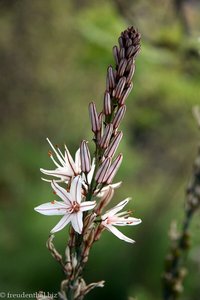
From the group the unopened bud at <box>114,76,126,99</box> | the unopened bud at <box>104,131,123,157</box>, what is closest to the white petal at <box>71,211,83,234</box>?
the unopened bud at <box>104,131,123,157</box>

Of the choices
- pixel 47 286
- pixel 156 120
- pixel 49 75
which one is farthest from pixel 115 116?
pixel 49 75

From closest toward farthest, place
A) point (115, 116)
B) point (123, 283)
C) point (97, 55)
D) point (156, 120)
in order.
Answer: point (115, 116), point (97, 55), point (156, 120), point (123, 283)

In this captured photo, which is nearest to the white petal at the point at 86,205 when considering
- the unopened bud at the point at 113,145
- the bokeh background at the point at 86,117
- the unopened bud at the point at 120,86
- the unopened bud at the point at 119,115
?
the unopened bud at the point at 113,145

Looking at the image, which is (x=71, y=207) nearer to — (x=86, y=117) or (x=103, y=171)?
(x=103, y=171)

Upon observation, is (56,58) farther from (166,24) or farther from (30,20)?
(166,24)

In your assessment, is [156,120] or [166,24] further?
[166,24]

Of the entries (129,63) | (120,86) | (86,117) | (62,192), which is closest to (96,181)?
(62,192)
